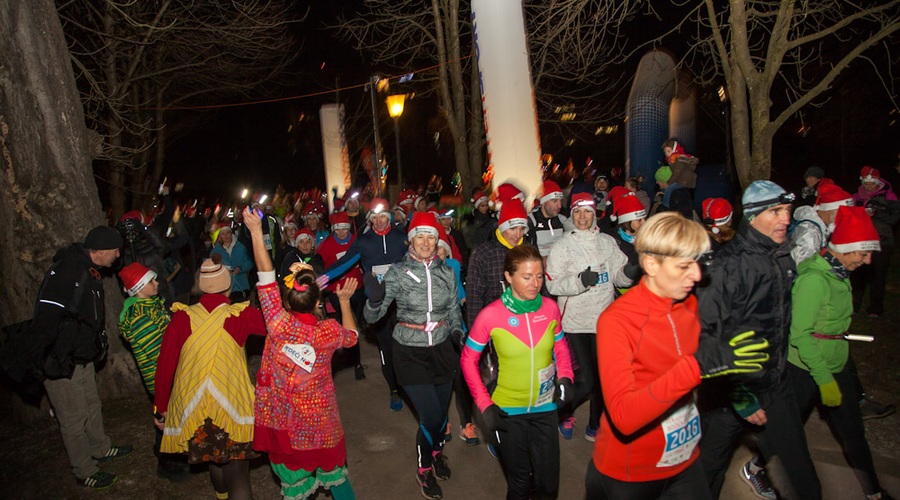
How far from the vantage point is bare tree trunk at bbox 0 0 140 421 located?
5.88 metres

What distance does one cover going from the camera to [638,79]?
1386cm

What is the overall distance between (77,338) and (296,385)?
2432 mm

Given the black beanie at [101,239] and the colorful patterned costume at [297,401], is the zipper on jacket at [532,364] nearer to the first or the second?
the colorful patterned costume at [297,401]

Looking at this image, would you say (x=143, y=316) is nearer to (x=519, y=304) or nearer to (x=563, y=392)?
(x=519, y=304)

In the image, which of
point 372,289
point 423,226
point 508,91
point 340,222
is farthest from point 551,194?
point 508,91

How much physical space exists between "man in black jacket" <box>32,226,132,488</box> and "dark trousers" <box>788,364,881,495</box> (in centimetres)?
555

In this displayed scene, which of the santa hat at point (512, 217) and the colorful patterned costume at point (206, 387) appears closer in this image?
the colorful patterned costume at point (206, 387)

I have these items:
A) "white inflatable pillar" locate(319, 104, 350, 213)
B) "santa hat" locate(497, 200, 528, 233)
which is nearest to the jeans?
"santa hat" locate(497, 200, 528, 233)

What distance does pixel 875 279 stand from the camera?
319 inches

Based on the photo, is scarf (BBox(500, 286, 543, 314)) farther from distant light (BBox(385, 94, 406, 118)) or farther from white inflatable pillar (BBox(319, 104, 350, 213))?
white inflatable pillar (BBox(319, 104, 350, 213))

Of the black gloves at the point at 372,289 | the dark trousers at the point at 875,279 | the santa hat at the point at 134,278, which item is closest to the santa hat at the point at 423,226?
the black gloves at the point at 372,289

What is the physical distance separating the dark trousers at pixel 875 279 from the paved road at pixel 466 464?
3494 mm

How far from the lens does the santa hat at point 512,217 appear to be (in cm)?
501

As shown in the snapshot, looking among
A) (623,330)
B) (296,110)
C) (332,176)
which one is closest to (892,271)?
(623,330)
